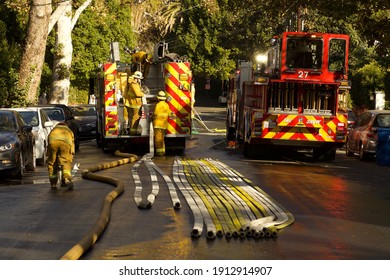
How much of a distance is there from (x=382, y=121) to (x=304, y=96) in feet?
12.3

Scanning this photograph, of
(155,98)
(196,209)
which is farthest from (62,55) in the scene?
(196,209)

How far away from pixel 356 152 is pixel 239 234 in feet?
60.1

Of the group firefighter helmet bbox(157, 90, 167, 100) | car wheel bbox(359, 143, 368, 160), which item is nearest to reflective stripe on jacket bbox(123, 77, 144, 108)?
firefighter helmet bbox(157, 90, 167, 100)

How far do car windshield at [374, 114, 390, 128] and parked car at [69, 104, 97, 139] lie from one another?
1378 cm

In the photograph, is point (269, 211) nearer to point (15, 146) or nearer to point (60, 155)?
point (60, 155)

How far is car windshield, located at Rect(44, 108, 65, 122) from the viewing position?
28859 millimetres

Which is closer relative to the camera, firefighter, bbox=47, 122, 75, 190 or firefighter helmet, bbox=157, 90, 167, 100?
firefighter, bbox=47, 122, 75, 190

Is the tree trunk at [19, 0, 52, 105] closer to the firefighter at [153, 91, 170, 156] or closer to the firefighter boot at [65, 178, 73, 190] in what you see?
the firefighter at [153, 91, 170, 156]

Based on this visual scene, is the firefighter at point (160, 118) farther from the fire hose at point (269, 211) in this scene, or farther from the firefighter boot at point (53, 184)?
the firefighter boot at point (53, 184)

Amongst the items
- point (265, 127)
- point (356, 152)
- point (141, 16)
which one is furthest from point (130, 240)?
point (141, 16)

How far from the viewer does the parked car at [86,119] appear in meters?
37.6

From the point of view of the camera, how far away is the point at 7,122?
20.3 m

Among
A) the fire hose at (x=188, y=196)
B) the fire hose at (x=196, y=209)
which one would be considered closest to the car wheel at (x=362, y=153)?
the fire hose at (x=188, y=196)

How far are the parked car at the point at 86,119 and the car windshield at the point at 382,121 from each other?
543 inches
